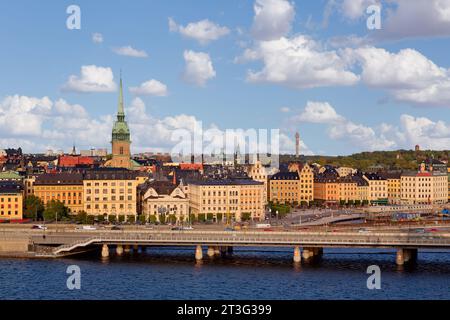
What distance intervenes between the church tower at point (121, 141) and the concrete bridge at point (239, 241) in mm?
57576

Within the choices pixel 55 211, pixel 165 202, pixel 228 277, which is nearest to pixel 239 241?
pixel 228 277

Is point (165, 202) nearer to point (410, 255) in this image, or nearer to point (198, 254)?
point (198, 254)

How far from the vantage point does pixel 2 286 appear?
4816cm

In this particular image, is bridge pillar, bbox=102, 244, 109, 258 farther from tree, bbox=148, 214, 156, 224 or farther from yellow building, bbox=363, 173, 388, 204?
yellow building, bbox=363, 173, 388, 204

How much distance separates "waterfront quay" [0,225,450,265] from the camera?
196 feet

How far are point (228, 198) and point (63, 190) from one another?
2026 cm

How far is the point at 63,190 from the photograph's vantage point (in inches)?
3856

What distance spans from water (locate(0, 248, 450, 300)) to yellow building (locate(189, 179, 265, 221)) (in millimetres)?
27219

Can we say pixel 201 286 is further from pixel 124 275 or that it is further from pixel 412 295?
pixel 412 295

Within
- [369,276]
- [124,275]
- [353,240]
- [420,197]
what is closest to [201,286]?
[124,275]

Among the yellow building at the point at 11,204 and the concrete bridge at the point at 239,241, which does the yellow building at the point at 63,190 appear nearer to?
the yellow building at the point at 11,204

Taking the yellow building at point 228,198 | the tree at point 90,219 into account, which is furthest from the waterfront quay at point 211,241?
the yellow building at point 228,198

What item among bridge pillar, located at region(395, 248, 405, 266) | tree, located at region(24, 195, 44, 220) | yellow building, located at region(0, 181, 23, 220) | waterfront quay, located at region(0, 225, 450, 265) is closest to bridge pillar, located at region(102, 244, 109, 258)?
waterfront quay, located at region(0, 225, 450, 265)
